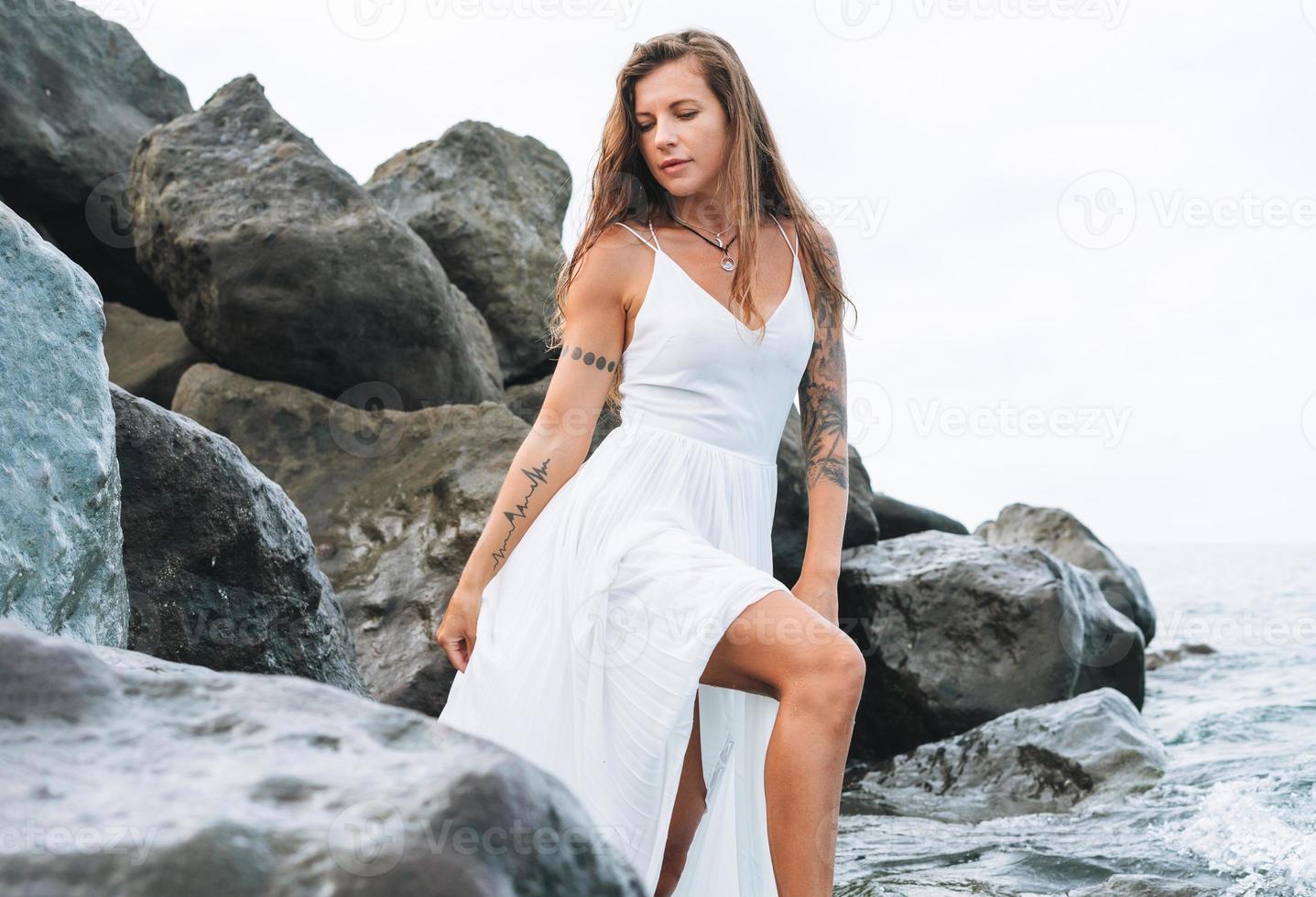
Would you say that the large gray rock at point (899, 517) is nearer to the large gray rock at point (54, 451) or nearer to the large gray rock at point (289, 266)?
the large gray rock at point (289, 266)

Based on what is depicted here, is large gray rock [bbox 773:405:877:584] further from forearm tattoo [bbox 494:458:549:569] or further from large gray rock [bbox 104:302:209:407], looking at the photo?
forearm tattoo [bbox 494:458:549:569]

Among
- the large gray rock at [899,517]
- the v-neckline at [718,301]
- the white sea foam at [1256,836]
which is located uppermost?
the v-neckline at [718,301]

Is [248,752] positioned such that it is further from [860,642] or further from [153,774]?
[860,642]

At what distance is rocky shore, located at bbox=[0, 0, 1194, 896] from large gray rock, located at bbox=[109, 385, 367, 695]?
0.03 feet

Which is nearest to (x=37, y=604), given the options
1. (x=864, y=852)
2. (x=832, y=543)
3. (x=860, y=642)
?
(x=832, y=543)

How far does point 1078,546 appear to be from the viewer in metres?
12.3

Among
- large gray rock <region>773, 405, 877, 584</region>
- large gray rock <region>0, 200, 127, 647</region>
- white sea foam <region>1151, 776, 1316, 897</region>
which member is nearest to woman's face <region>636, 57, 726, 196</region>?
large gray rock <region>0, 200, 127, 647</region>

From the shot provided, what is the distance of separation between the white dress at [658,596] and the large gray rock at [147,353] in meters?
4.91

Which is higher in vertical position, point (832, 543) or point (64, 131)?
point (64, 131)

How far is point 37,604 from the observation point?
303 centimetres

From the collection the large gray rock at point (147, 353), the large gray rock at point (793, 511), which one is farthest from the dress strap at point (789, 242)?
the large gray rock at point (147, 353)

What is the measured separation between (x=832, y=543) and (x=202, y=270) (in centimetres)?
478

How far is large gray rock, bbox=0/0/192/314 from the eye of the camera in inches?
304

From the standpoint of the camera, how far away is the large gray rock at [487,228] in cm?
844
